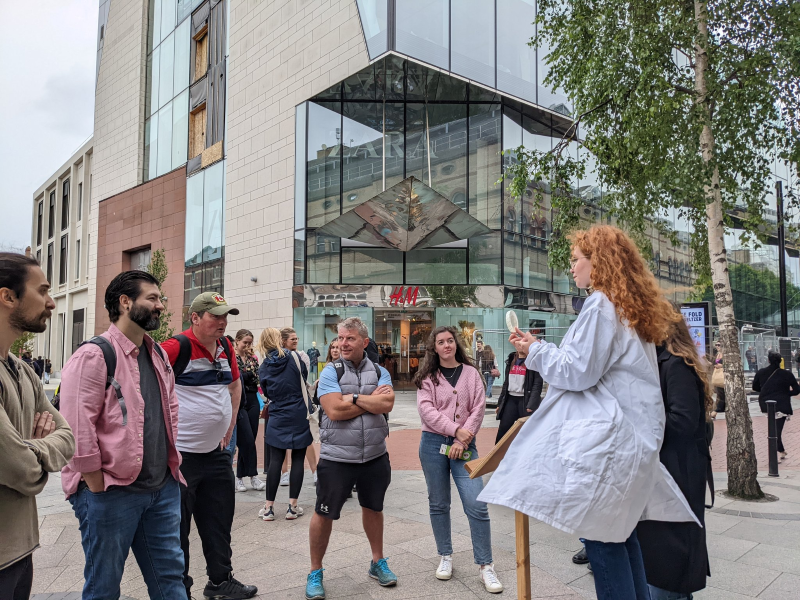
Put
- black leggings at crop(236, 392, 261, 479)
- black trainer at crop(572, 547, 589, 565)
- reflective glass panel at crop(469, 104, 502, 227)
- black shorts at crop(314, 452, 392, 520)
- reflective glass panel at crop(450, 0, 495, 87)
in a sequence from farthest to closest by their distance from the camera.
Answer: reflective glass panel at crop(469, 104, 502, 227)
reflective glass panel at crop(450, 0, 495, 87)
black leggings at crop(236, 392, 261, 479)
black trainer at crop(572, 547, 589, 565)
black shorts at crop(314, 452, 392, 520)

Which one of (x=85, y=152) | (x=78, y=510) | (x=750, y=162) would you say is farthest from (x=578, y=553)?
(x=85, y=152)

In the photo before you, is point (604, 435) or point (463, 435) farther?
point (463, 435)

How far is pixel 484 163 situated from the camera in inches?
892

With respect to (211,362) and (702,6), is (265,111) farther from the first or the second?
(211,362)

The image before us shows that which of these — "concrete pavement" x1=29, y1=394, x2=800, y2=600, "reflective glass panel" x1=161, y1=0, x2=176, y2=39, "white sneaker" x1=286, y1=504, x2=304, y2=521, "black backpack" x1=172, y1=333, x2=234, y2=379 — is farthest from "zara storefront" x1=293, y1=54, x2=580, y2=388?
"black backpack" x1=172, y1=333, x2=234, y2=379

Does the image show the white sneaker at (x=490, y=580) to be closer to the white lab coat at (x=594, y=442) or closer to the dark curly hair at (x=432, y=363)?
the dark curly hair at (x=432, y=363)

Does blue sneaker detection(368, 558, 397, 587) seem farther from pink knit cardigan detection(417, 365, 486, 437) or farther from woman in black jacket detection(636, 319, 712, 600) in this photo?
woman in black jacket detection(636, 319, 712, 600)

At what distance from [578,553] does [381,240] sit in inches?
726

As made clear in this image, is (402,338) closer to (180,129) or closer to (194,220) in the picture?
(194,220)

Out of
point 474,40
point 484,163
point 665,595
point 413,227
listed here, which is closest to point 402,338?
point 413,227

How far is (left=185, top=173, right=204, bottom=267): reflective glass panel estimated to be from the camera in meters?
28.8

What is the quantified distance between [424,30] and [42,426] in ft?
66.4

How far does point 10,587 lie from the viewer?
2.10 m

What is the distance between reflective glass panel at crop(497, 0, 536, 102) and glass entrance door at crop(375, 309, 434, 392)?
836 cm
